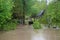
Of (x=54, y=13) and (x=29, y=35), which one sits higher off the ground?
(x=54, y=13)

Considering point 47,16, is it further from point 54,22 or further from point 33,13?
point 33,13

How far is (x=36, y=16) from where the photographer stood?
15.2m

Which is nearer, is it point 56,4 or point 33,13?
point 56,4

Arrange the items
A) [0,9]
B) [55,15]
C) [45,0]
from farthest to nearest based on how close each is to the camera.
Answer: [45,0], [55,15], [0,9]

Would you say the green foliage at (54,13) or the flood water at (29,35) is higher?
the green foliage at (54,13)

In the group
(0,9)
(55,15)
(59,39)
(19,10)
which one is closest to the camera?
(59,39)

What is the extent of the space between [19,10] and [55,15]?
455cm

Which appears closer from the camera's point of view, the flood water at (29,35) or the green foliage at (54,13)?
the flood water at (29,35)

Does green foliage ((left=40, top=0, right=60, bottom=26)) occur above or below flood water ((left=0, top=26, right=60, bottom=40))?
above

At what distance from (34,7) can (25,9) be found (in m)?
0.87

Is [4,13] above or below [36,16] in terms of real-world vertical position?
above

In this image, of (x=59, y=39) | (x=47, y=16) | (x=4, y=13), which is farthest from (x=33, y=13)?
(x=59, y=39)

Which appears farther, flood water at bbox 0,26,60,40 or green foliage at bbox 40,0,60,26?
green foliage at bbox 40,0,60,26

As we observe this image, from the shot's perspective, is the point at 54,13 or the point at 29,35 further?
the point at 54,13
